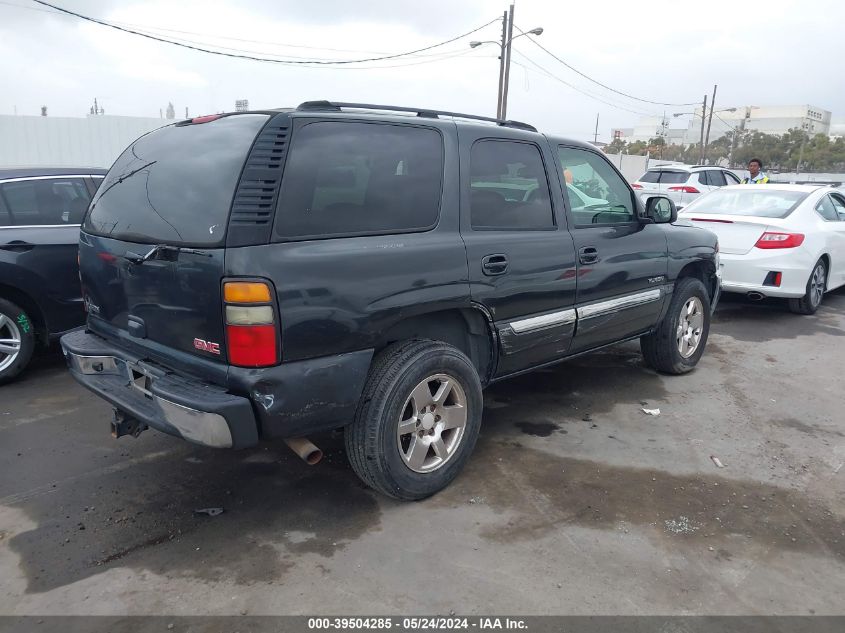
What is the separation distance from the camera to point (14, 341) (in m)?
4.97

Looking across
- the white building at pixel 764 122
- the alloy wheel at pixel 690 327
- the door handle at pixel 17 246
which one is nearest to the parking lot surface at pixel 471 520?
the alloy wheel at pixel 690 327

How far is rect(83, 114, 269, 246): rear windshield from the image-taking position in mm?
2764

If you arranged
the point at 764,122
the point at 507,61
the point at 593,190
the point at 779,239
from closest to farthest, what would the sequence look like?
the point at 593,190
the point at 779,239
the point at 507,61
the point at 764,122

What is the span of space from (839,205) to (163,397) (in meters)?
8.71

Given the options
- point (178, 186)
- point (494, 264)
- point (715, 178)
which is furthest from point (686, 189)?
point (178, 186)

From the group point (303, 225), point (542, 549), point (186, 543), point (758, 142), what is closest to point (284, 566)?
point (186, 543)

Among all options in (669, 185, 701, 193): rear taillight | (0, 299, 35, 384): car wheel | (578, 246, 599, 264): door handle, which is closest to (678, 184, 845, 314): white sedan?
(578, 246, 599, 264): door handle

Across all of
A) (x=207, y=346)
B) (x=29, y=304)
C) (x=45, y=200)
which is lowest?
(x=29, y=304)

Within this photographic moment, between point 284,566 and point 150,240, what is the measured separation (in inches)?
62.5

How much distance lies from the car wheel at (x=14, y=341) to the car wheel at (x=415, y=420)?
3281 millimetres

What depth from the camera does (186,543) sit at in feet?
9.73

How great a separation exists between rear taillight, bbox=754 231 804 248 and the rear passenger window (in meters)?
5.18

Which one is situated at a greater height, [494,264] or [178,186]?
[178,186]

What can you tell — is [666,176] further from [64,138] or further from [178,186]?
[64,138]
